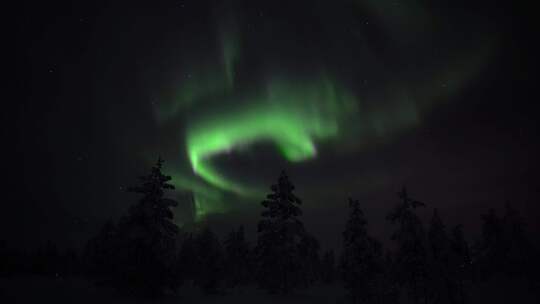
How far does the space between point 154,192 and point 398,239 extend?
22883 millimetres

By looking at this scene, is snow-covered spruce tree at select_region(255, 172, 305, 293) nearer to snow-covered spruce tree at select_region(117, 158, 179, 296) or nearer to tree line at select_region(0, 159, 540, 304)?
Result: tree line at select_region(0, 159, 540, 304)

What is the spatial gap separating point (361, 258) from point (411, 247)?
4.80 m

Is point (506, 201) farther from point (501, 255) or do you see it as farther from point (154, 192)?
point (154, 192)

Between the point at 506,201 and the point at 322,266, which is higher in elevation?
the point at 506,201

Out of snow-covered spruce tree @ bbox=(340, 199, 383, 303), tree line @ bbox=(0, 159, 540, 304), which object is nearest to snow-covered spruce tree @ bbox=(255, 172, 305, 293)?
Answer: tree line @ bbox=(0, 159, 540, 304)

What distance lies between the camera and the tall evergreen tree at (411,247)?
92.7 feet

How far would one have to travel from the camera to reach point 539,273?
169 ft

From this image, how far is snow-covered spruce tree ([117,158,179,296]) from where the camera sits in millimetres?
20703

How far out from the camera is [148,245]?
818 inches

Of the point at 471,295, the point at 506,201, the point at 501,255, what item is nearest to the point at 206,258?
the point at 471,295

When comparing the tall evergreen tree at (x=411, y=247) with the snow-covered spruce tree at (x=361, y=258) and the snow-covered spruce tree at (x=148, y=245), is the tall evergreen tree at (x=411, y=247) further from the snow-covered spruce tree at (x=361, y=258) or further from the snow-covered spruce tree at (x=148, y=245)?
the snow-covered spruce tree at (x=148, y=245)

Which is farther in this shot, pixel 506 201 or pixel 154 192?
pixel 506 201

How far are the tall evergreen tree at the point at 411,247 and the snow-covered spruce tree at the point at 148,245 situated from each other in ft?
67.7

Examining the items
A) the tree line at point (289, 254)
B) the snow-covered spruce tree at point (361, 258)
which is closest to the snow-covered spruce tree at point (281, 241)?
the tree line at point (289, 254)
